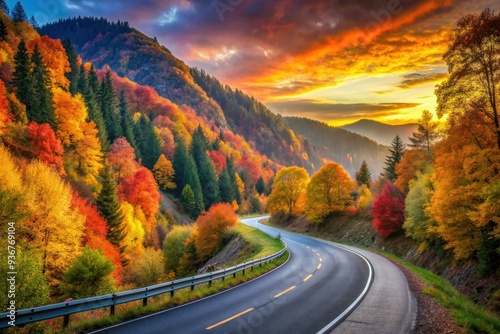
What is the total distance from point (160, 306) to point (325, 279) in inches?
398

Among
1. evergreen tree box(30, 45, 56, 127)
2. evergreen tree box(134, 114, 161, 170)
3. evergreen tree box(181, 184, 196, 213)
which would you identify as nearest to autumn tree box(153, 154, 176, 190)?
evergreen tree box(134, 114, 161, 170)

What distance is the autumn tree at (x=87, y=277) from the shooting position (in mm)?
27234

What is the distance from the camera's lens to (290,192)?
70188 mm

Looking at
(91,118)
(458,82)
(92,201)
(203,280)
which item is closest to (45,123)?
(92,201)

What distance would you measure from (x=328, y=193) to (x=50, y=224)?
43506 millimetres

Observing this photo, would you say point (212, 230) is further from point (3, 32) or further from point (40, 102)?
point (3, 32)

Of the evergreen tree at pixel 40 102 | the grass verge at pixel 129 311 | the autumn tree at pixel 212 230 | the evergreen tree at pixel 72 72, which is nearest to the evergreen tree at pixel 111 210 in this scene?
the autumn tree at pixel 212 230

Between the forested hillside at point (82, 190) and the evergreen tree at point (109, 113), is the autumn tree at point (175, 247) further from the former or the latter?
the evergreen tree at point (109, 113)

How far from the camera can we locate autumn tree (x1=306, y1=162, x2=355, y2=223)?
56094 mm

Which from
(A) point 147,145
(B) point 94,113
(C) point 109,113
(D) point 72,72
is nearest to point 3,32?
(D) point 72,72

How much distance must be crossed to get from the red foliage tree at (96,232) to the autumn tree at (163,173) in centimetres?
3913

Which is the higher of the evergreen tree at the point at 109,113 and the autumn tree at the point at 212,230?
the evergreen tree at the point at 109,113

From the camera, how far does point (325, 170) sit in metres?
57.6

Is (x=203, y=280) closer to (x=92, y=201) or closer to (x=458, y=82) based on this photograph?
(x=458, y=82)
